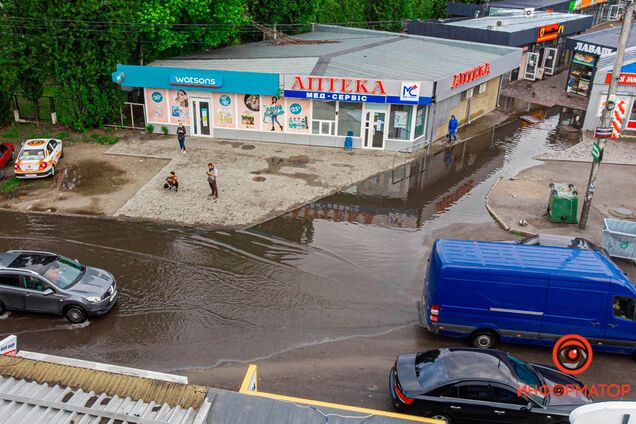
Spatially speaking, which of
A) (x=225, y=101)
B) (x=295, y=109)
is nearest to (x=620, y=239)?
(x=295, y=109)

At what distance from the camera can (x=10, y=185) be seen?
2303 cm

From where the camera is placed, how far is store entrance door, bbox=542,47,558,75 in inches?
1753

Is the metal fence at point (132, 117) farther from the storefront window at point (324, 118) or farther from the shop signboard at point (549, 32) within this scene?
the shop signboard at point (549, 32)

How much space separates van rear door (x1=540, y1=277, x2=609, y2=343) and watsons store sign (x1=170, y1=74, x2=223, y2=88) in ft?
64.2

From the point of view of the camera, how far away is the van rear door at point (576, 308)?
12.8m

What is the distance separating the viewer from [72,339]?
542 inches

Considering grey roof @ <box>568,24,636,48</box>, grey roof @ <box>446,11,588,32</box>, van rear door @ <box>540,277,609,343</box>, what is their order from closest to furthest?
1. van rear door @ <box>540,277,609,343</box>
2. grey roof @ <box>568,24,636,48</box>
3. grey roof @ <box>446,11,588,32</box>

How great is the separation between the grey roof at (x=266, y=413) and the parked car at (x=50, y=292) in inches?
342

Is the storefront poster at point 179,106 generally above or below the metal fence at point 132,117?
above

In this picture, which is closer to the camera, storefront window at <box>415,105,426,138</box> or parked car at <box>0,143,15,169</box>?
parked car at <box>0,143,15,169</box>

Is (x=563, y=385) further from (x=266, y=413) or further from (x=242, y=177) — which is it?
(x=242, y=177)

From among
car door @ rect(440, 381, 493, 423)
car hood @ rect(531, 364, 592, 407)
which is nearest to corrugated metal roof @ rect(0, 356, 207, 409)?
car door @ rect(440, 381, 493, 423)

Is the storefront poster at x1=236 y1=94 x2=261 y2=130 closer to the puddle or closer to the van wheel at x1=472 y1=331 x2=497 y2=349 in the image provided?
the puddle

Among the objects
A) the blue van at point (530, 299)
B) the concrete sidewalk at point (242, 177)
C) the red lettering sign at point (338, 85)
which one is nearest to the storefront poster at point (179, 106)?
the concrete sidewalk at point (242, 177)
